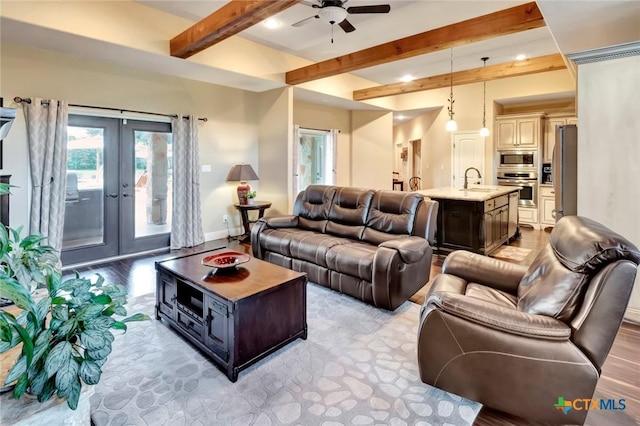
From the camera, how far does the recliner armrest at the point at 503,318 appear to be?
64.2 inches

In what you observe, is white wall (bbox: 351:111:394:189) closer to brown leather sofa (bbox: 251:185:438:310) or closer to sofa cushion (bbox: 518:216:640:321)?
brown leather sofa (bbox: 251:185:438:310)

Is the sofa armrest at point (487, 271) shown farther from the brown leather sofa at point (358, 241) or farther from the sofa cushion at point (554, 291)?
the brown leather sofa at point (358, 241)

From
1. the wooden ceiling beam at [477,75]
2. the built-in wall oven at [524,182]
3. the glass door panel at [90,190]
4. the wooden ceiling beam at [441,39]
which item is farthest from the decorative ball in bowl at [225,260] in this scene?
the built-in wall oven at [524,182]

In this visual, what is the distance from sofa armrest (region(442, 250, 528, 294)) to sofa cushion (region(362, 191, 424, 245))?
3.22ft

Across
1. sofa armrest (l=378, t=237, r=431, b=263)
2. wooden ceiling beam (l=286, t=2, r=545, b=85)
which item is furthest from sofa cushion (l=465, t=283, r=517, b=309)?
wooden ceiling beam (l=286, t=2, r=545, b=85)

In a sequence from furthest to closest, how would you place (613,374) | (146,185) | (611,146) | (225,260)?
(146,185)
(611,146)
(225,260)
(613,374)

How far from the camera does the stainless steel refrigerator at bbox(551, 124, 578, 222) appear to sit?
3385mm

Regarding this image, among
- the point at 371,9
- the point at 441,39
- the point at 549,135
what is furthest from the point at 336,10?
the point at 549,135

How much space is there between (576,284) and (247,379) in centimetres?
194

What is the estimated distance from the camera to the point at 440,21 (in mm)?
4461

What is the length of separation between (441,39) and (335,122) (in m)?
4.25

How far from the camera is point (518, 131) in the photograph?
7504 mm

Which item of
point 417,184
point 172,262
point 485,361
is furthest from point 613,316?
point 417,184

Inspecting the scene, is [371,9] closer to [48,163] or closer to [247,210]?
[247,210]
